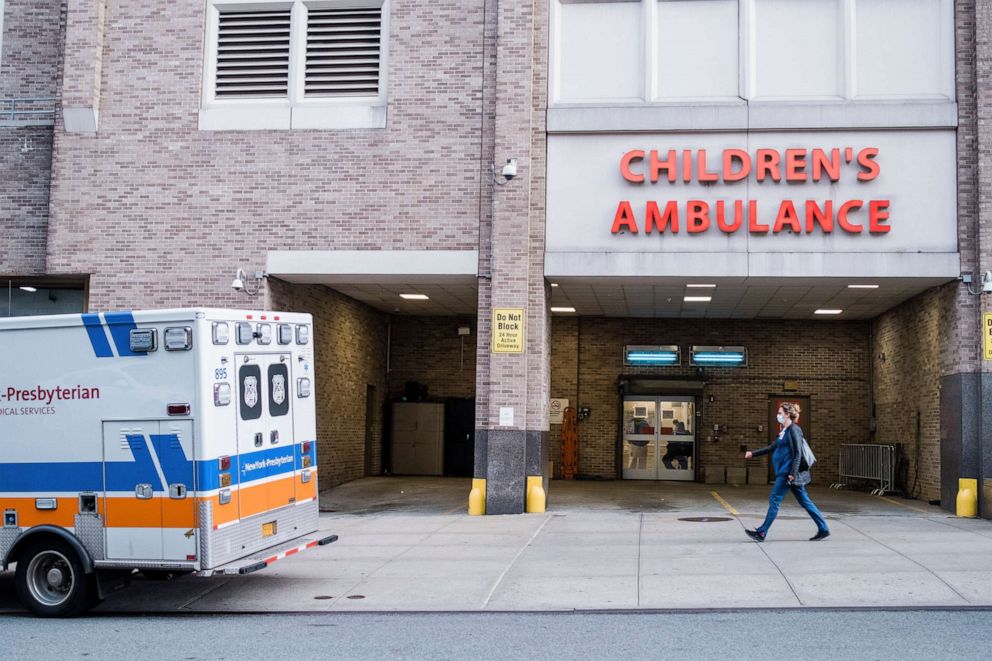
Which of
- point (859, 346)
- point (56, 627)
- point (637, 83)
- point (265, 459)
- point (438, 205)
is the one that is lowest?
point (56, 627)

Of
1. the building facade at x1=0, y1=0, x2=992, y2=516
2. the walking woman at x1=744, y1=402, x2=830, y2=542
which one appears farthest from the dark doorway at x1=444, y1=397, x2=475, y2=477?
the walking woman at x1=744, y1=402, x2=830, y2=542

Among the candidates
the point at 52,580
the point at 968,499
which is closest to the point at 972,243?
the point at 968,499

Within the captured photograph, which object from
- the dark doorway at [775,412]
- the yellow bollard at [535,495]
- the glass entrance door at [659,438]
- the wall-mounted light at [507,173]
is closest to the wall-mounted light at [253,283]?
the wall-mounted light at [507,173]

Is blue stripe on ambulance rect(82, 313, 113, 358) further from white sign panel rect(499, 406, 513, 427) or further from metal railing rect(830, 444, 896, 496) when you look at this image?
metal railing rect(830, 444, 896, 496)

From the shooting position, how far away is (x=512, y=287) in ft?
56.1

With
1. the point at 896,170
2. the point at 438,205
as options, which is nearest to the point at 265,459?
the point at 438,205

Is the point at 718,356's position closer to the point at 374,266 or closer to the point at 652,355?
the point at 652,355

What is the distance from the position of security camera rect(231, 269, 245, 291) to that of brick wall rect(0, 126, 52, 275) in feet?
12.4

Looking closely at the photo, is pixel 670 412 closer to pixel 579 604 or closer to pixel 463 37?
pixel 463 37

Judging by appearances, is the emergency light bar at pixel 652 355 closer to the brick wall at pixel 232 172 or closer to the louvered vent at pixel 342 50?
the brick wall at pixel 232 172

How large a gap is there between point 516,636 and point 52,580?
462cm

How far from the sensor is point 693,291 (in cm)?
2000

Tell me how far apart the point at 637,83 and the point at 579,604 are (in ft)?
33.8

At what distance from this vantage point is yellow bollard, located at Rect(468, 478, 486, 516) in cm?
1714
